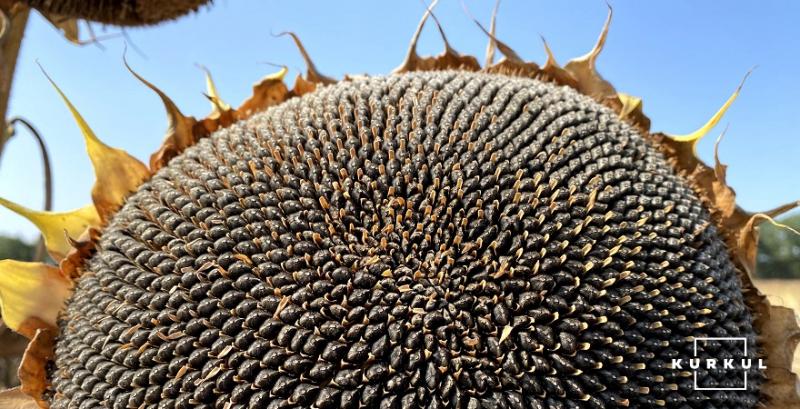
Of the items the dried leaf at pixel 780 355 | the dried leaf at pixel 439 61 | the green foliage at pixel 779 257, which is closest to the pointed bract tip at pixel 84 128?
the dried leaf at pixel 439 61

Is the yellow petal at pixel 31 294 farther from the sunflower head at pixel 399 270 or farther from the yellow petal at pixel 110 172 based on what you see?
the yellow petal at pixel 110 172

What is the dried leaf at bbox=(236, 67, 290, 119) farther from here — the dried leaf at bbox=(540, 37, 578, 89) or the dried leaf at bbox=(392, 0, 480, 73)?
the dried leaf at bbox=(540, 37, 578, 89)

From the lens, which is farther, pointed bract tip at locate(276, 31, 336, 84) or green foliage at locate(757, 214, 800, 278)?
green foliage at locate(757, 214, 800, 278)

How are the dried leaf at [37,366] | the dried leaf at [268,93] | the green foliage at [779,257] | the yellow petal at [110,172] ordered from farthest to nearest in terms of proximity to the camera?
the green foliage at [779,257]
the dried leaf at [268,93]
the yellow petal at [110,172]
the dried leaf at [37,366]

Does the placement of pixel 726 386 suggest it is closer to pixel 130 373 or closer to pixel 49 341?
pixel 130 373

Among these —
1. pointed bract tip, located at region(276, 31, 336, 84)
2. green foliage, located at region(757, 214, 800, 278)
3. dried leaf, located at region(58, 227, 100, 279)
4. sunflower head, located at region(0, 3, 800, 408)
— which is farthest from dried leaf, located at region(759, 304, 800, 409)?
green foliage, located at region(757, 214, 800, 278)

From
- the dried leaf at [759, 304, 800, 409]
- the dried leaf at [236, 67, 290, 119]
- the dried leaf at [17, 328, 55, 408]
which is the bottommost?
the dried leaf at [17, 328, 55, 408]
